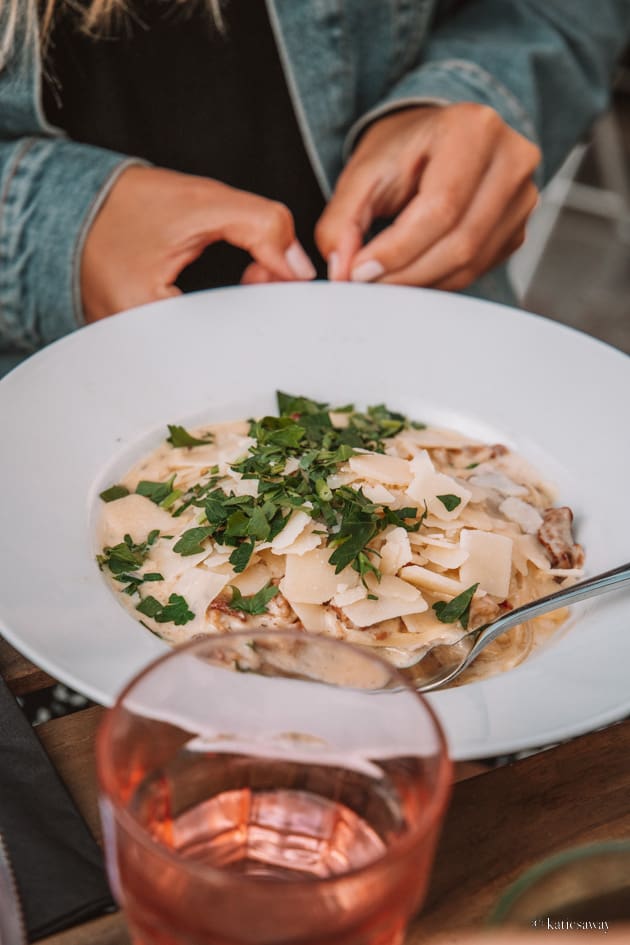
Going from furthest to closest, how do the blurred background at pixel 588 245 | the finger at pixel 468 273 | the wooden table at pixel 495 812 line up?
the blurred background at pixel 588 245 < the finger at pixel 468 273 < the wooden table at pixel 495 812

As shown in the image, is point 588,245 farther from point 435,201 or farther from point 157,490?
point 157,490

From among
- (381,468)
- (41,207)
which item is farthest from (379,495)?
(41,207)

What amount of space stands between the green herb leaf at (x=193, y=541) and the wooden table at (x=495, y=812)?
0.19m

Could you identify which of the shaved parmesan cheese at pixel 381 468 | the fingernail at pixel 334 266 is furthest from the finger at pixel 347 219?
the shaved parmesan cheese at pixel 381 468

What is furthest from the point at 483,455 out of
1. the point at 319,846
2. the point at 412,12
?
the point at 412,12

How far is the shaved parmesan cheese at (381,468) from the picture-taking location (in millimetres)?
925

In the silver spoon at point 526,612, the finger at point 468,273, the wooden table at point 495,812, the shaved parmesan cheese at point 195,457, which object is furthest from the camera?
the finger at point 468,273

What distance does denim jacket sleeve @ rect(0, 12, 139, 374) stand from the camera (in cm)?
130

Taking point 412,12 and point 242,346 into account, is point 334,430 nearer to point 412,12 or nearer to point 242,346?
point 242,346

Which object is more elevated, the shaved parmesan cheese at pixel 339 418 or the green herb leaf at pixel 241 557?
the green herb leaf at pixel 241 557

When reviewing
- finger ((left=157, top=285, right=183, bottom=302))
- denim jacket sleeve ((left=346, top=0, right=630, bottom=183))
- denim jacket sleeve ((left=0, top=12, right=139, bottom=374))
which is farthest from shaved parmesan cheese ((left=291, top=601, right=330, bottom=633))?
denim jacket sleeve ((left=346, top=0, right=630, bottom=183))

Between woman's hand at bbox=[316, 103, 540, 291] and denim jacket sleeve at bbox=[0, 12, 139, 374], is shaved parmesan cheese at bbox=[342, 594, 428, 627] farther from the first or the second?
denim jacket sleeve at bbox=[0, 12, 139, 374]

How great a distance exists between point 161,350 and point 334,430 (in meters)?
0.25

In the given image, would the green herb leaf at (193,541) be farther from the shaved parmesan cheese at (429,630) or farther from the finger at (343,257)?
the finger at (343,257)
